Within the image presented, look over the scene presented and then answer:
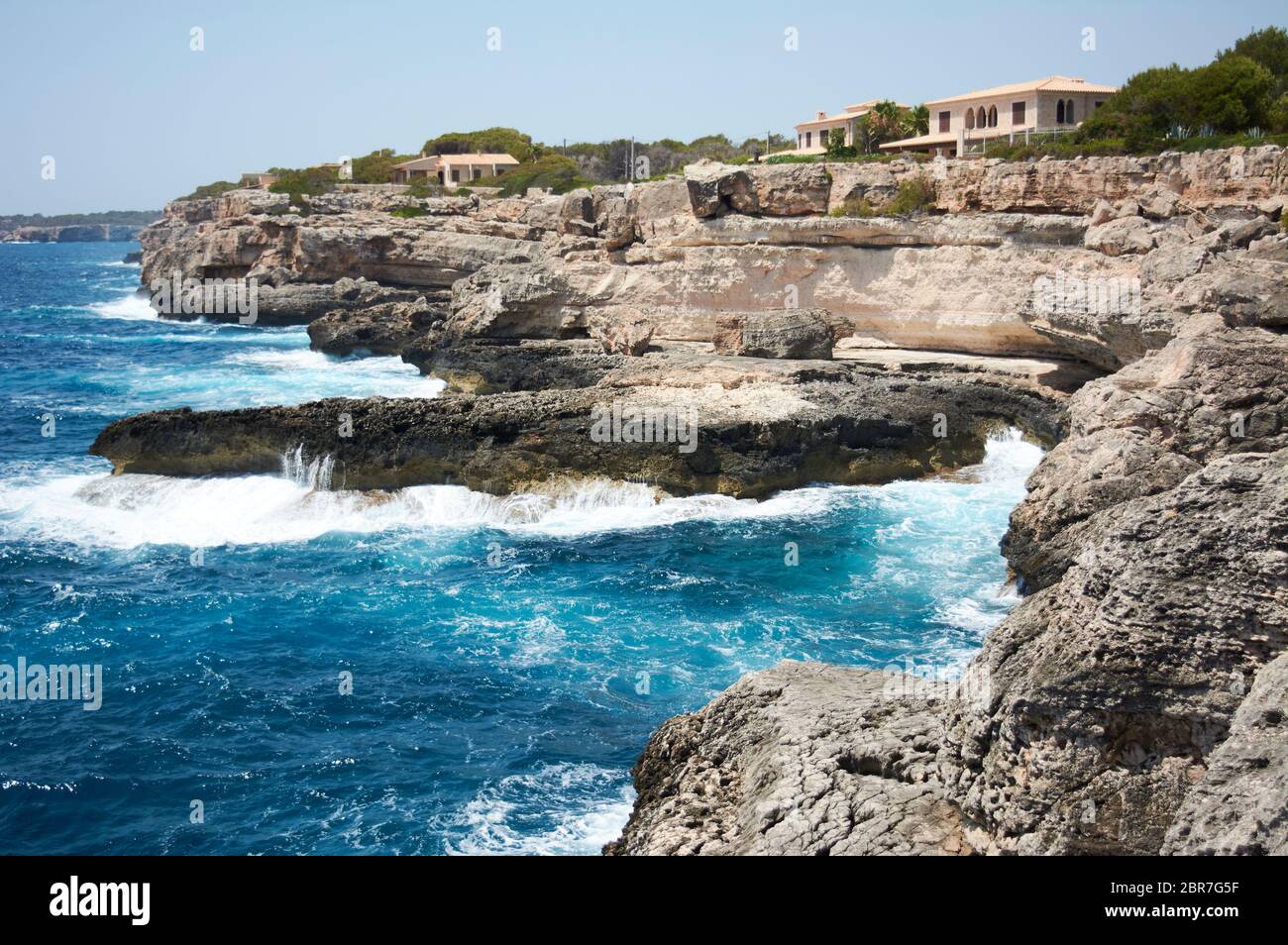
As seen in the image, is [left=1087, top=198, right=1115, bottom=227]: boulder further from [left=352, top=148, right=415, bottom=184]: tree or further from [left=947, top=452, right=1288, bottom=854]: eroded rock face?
[left=352, top=148, right=415, bottom=184]: tree

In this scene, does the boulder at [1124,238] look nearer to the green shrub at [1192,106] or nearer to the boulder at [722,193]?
the boulder at [722,193]

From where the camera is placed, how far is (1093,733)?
711 cm

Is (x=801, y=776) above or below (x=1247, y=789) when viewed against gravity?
below

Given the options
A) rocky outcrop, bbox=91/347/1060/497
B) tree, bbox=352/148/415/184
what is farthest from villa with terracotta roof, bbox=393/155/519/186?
rocky outcrop, bbox=91/347/1060/497

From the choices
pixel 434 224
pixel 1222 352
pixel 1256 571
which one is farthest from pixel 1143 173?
pixel 434 224

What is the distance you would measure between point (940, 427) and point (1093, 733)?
19.8 metres

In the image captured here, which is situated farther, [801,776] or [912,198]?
[912,198]

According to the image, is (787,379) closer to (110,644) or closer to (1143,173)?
(1143,173)

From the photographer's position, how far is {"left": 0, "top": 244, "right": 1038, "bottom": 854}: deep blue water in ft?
43.1

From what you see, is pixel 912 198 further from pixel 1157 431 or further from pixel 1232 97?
pixel 1157 431

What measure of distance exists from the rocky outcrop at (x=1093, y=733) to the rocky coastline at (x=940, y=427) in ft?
0.07

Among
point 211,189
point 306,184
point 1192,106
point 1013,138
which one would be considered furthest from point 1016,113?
point 211,189

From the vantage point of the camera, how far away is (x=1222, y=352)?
658 inches
